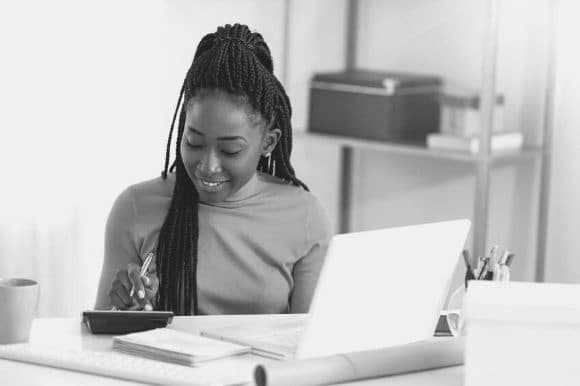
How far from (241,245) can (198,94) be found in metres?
0.29

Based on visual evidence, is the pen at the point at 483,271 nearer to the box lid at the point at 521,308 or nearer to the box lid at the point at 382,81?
the box lid at the point at 521,308

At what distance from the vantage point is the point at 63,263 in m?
2.99

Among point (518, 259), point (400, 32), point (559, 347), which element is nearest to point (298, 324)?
point (559, 347)

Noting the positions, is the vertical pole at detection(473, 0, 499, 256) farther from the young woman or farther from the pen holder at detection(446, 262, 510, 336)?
the pen holder at detection(446, 262, 510, 336)

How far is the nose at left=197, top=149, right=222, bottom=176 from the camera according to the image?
6.05ft

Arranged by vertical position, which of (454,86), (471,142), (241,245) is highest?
(454,86)

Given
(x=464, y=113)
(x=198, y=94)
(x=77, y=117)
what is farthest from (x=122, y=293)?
(x=464, y=113)

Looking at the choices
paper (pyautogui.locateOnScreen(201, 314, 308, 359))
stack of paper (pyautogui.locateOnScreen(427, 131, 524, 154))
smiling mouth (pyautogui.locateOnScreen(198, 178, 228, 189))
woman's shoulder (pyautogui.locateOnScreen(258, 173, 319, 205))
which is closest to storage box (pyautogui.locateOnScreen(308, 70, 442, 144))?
stack of paper (pyautogui.locateOnScreen(427, 131, 524, 154))

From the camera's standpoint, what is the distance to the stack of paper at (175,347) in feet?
4.93

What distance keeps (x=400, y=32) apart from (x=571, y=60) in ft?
2.01

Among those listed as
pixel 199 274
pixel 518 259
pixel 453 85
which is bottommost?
pixel 518 259

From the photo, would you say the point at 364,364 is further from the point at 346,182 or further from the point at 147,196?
the point at 346,182

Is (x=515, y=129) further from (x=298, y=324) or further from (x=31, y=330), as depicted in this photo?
(x=31, y=330)

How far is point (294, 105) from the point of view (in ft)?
11.7
